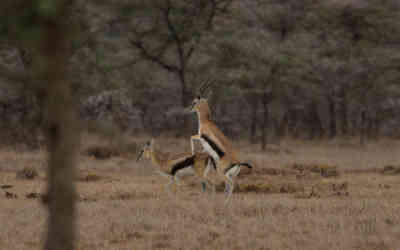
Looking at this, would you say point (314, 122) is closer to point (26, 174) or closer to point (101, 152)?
point (101, 152)

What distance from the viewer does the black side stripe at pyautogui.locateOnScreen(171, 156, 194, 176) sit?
1247 cm

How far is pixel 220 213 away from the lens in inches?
403

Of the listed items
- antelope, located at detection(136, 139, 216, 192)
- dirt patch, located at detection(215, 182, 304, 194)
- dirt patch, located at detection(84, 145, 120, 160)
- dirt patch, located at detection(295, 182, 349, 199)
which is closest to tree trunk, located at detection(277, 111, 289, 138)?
dirt patch, located at detection(84, 145, 120, 160)

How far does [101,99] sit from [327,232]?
1578 cm

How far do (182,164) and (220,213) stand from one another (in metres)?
2.58

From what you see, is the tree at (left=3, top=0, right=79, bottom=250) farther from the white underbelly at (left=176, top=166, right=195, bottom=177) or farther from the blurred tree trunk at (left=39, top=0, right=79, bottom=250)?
the white underbelly at (left=176, top=166, right=195, bottom=177)

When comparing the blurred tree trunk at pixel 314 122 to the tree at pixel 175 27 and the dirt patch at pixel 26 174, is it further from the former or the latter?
the dirt patch at pixel 26 174

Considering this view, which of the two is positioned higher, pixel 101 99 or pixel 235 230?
pixel 101 99

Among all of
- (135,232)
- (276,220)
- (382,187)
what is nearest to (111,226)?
(135,232)

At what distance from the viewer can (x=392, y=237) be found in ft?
27.3

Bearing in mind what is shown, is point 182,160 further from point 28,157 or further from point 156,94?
point 156,94

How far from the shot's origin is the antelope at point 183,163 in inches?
484

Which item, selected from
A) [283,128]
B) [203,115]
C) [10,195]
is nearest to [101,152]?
[10,195]

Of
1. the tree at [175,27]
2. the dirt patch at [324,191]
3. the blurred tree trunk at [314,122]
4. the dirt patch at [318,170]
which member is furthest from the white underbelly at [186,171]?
the blurred tree trunk at [314,122]
